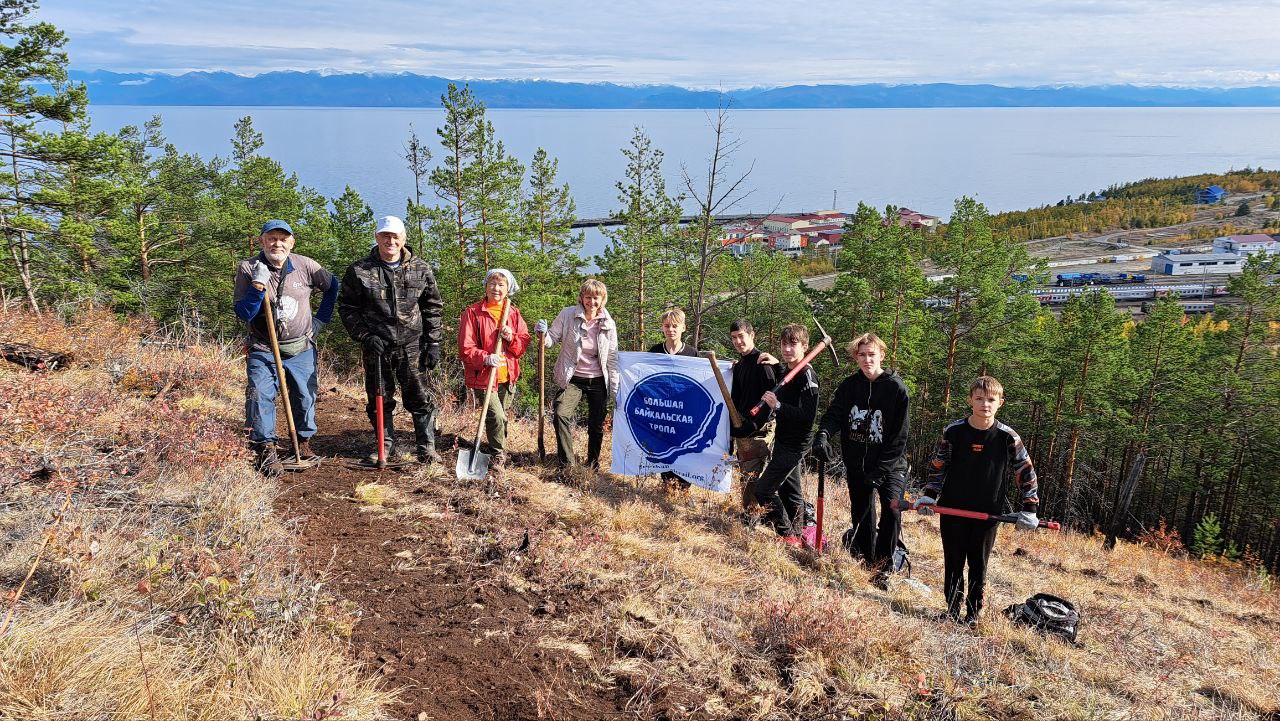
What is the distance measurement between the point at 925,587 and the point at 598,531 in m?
3.13

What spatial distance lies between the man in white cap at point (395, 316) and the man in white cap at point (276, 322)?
1.23 feet

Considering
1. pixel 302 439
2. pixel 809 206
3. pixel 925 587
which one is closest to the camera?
pixel 925 587

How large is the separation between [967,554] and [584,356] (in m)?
3.98

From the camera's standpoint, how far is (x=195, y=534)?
4746 mm

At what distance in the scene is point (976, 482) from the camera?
5.38 m

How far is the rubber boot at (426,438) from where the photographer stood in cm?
718

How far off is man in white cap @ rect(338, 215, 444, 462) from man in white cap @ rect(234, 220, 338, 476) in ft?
1.23

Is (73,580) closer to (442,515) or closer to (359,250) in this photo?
(442,515)

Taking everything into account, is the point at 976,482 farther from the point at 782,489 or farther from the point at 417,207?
the point at 417,207

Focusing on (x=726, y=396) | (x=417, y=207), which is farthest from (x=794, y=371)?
(x=417, y=207)

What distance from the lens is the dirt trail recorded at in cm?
373

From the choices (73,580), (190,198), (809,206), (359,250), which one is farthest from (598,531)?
(809,206)

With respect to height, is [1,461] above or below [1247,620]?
Result: above

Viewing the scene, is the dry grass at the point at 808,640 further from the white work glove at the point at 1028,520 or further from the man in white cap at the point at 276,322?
the man in white cap at the point at 276,322
